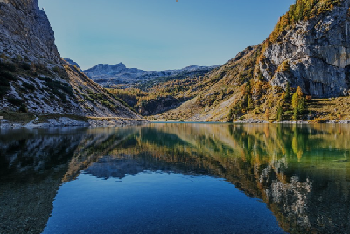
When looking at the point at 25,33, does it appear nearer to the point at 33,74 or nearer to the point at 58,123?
the point at 33,74

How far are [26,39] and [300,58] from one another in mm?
192509

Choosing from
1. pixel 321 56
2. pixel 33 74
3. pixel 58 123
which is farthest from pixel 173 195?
pixel 321 56

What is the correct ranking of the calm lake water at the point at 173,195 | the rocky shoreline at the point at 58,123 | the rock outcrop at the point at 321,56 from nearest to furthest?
the calm lake water at the point at 173,195, the rocky shoreline at the point at 58,123, the rock outcrop at the point at 321,56

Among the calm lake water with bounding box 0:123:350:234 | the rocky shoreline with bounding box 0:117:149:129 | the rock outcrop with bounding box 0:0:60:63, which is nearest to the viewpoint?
the calm lake water with bounding box 0:123:350:234

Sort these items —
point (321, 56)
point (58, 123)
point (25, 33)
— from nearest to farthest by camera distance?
1. point (58, 123)
2. point (25, 33)
3. point (321, 56)

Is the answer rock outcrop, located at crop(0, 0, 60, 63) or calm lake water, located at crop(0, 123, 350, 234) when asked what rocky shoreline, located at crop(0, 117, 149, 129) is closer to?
rock outcrop, located at crop(0, 0, 60, 63)

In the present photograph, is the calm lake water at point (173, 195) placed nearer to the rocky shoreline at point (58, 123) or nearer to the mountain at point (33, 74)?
the rocky shoreline at point (58, 123)

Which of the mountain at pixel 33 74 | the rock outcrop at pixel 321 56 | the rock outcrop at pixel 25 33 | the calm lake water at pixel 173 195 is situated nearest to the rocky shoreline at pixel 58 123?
the mountain at pixel 33 74

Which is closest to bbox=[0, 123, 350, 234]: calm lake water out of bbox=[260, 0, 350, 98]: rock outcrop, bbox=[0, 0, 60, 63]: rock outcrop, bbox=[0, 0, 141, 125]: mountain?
bbox=[0, 0, 141, 125]: mountain

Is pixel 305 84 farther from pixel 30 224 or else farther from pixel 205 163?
pixel 30 224

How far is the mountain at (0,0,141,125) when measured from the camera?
260 ft

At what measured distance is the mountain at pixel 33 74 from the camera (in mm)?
79188

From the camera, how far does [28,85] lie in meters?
85.6

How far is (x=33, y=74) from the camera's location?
96.9 metres
